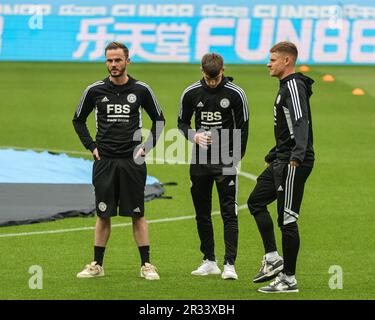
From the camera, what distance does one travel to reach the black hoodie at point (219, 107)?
11383 mm

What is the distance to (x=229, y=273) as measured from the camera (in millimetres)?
11227

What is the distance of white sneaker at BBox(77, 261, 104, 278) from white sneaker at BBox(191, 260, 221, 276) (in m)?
0.93

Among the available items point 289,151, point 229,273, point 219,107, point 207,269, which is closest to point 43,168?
point 207,269

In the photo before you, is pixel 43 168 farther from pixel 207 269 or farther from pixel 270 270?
pixel 270 270

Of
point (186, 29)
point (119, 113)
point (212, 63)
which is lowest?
point (119, 113)

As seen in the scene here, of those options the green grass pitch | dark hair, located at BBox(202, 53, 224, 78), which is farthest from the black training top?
the green grass pitch

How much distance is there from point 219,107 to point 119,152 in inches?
42.5

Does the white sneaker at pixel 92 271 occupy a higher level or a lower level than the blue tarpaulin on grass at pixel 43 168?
lower

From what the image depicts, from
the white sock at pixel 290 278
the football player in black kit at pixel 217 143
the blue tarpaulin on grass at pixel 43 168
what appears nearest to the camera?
the white sock at pixel 290 278

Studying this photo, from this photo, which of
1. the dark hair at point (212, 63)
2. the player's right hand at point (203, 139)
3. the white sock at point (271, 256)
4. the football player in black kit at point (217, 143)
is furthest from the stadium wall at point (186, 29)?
the white sock at point (271, 256)

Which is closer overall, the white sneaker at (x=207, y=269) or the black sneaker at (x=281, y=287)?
the black sneaker at (x=281, y=287)

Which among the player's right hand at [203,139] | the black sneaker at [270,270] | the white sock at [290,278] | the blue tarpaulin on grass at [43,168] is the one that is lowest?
the white sock at [290,278]

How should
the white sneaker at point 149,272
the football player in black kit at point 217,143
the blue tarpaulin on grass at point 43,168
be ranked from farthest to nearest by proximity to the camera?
the blue tarpaulin on grass at point 43,168, the football player in black kit at point 217,143, the white sneaker at point 149,272

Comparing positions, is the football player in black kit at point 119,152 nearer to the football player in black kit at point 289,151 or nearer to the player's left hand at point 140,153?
the player's left hand at point 140,153
